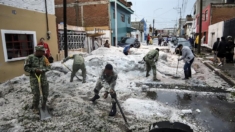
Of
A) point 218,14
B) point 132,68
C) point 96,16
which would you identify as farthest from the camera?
point 218,14

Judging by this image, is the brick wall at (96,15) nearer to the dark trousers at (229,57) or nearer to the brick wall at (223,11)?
the dark trousers at (229,57)

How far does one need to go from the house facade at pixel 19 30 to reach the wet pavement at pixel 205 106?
5.44 m

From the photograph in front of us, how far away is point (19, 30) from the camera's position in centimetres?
783

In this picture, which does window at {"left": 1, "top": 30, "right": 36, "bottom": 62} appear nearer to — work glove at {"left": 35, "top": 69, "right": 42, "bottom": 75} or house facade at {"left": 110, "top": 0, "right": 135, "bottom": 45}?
work glove at {"left": 35, "top": 69, "right": 42, "bottom": 75}

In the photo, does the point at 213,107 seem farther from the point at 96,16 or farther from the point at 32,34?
the point at 96,16

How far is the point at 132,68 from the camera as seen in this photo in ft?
30.0

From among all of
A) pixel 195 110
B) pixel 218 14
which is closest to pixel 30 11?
pixel 195 110

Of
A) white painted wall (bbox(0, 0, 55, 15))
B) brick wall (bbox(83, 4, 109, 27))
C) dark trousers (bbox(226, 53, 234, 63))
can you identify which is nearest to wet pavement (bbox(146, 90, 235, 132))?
dark trousers (bbox(226, 53, 234, 63))

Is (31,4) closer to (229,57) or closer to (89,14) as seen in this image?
(89,14)

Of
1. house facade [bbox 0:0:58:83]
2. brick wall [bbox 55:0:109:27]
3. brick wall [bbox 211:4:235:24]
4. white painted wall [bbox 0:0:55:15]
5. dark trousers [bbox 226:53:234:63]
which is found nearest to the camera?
house facade [bbox 0:0:58:83]

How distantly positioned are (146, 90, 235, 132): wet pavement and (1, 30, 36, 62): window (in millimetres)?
5530

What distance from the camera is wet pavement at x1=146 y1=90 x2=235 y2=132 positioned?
4.04 m

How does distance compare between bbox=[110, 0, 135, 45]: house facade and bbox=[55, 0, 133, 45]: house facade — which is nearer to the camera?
bbox=[55, 0, 133, 45]: house facade

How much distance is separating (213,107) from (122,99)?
8.09ft
